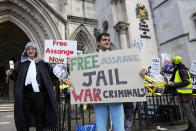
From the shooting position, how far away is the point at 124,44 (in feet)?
35.3

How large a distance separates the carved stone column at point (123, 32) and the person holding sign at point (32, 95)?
8.84m

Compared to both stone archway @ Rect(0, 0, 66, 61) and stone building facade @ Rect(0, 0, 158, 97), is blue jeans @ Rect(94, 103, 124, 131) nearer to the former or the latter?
stone building facade @ Rect(0, 0, 158, 97)

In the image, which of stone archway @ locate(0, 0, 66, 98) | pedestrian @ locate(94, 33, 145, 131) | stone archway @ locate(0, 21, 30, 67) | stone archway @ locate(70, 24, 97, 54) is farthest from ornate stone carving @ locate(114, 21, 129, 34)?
pedestrian @ locate(94, 33, 145, 131)

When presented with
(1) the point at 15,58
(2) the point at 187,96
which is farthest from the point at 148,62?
(1) the point at 15,58

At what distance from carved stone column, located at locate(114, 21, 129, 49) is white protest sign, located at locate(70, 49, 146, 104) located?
8807 millimetres

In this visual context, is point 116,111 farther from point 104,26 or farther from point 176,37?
point 104,26

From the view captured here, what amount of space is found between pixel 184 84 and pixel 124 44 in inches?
298

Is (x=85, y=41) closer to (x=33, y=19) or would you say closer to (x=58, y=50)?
(x=33, y=19)

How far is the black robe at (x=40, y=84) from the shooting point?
2.23 m

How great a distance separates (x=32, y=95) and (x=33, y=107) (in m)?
0.21

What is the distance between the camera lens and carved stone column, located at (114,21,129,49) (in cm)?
1065

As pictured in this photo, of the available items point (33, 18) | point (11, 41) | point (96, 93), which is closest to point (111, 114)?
point (96, 93)

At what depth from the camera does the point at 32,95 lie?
2.34m

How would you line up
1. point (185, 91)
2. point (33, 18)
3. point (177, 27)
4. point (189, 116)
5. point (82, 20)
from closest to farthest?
point (189, 116) → point (185, 91) → point (33, 18) → point (177, 27) → point (82, 20)
